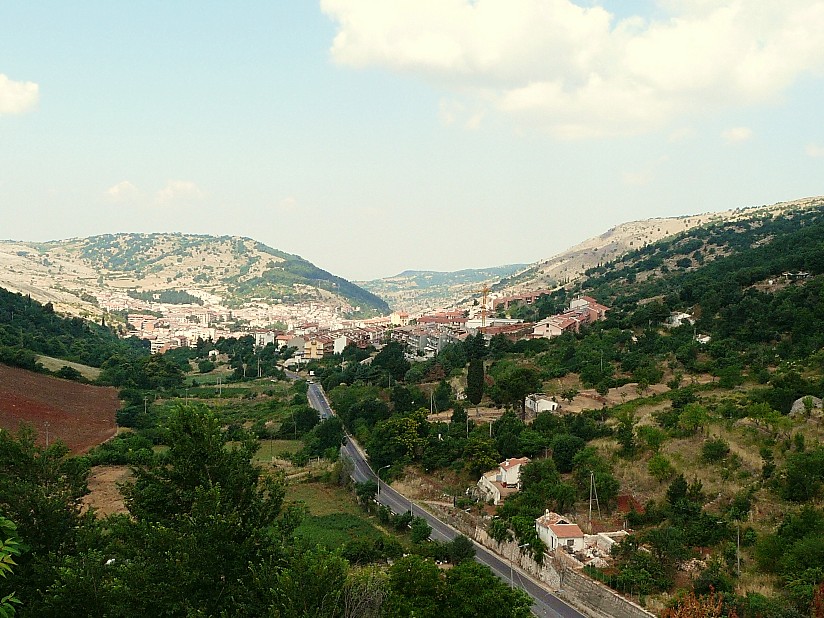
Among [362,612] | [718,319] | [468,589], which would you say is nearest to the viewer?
[362,612]

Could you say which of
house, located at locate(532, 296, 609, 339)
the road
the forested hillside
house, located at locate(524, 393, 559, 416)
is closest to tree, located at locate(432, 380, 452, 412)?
the forested hillside

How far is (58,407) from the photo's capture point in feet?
151

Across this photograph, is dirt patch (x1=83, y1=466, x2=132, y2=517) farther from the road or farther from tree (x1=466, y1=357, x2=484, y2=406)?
tree (x1=466, y1=357, x2=484, y2=406)

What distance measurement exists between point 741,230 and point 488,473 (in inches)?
3120

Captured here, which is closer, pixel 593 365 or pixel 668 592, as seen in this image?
pixel 668 592

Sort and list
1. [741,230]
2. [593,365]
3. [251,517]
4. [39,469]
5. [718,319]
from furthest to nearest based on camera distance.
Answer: [741,230] < [718,319] < [593,365] < [39,469] < [251,517]

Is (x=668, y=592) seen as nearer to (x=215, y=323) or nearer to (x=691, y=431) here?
(x=691, y=431)

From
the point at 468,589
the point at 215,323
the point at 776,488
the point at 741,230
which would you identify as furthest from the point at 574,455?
the point at 215,323

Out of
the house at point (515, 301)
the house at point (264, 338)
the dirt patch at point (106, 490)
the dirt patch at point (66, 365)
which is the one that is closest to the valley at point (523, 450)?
the dirt patch at point (106, 490)

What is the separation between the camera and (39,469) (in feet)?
43.0

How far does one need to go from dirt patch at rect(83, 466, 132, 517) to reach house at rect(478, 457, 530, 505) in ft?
51.5

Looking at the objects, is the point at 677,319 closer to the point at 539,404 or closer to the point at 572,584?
the point at 539,404

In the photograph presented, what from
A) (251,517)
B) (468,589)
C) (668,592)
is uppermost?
(251,517)

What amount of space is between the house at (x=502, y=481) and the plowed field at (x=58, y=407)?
2449 cm
